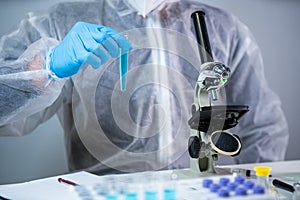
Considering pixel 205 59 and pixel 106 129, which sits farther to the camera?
pixel 106 129

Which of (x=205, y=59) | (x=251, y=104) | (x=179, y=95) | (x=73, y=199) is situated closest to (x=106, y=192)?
(x=73, y=199)

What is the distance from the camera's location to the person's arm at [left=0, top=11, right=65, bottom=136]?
0.89 m

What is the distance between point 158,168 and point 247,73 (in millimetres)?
401

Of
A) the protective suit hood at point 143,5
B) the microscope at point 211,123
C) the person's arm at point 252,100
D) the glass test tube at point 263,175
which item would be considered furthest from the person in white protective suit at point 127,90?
the glass test tube at point 263,175

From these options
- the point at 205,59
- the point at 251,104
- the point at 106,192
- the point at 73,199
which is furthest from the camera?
the point at 251,104

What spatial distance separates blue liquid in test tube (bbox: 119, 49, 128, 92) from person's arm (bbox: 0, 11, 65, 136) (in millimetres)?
146

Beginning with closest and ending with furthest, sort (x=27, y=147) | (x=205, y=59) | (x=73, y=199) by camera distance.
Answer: (x=73, y=199) → (x=205, y=59) → (x=27, y=147)

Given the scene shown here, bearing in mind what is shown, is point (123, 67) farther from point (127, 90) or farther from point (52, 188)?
point (52, 188)

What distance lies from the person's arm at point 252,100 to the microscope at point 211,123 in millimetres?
358

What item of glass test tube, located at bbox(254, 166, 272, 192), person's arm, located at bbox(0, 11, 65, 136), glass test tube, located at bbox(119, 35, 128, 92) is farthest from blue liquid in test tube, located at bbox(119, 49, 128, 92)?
glass test tube, located at bbox(254, 166, 272, 192)

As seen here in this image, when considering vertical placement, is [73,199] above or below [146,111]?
below

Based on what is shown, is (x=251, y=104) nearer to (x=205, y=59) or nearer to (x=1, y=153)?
(x=205, y=59)

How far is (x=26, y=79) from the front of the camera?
88cm

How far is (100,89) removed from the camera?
1114mm
